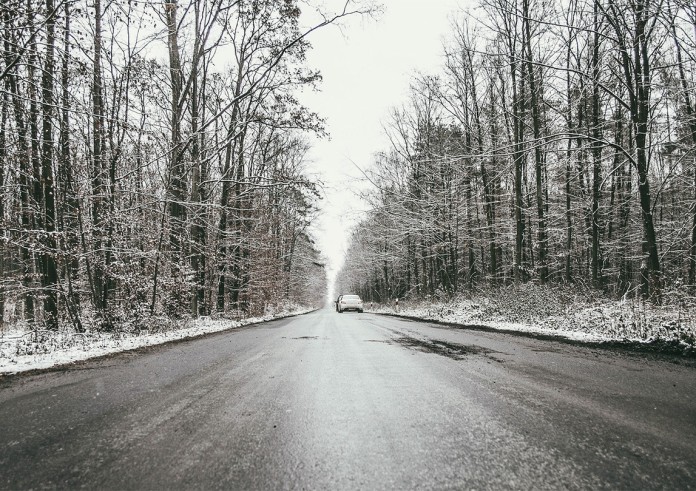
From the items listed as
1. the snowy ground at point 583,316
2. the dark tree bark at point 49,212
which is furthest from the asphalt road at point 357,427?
the dark tree bark at point 49,212

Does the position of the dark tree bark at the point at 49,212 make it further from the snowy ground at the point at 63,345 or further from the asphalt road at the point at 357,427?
the asphalt road at the point at 357,427

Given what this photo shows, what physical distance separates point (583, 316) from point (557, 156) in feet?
32.3

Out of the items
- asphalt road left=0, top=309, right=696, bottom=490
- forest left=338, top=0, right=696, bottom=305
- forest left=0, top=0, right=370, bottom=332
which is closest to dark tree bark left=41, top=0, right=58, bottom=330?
forest left=0, top=0, right=370, bottom=332

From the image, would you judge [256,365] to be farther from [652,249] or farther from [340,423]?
[652,249]

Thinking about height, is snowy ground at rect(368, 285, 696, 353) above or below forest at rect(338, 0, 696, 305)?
below

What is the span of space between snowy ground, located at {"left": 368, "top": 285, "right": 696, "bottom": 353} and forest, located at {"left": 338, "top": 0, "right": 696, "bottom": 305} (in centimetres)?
72

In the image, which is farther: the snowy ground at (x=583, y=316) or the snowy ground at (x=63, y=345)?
the snowy ground at (x=583, y=316)

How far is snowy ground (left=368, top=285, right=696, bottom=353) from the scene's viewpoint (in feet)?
20.4

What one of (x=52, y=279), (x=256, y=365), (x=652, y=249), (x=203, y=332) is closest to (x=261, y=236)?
(x=203, y=332)

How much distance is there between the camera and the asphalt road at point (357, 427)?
1782 mm

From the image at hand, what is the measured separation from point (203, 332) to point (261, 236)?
29.8 feet

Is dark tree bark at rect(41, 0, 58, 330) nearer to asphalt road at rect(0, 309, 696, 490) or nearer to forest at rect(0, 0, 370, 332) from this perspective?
forest at rect(0, 0, 370, 332)

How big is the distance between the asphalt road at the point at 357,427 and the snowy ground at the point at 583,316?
2.02 m

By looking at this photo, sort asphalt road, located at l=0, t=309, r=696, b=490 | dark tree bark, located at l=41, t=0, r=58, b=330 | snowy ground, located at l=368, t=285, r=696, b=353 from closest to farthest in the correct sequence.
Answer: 1. asphalt road, located at l=0, t=309, r=696, b=490
2. snowy ground, located at l=368, t=285, r=696, b=353
3. dark tree bark, located at l=41, t=0, r=58, b=330
